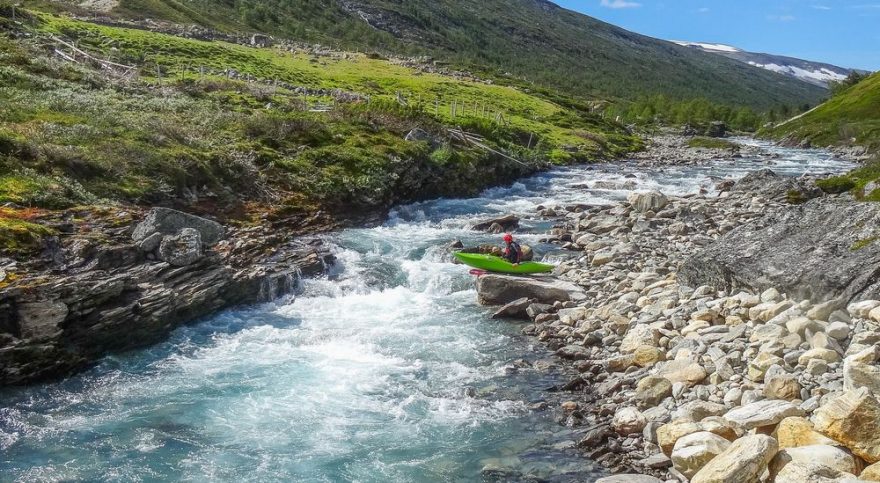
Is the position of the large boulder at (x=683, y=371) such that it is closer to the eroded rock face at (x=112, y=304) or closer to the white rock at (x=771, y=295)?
the white rock at (x=771, y=295)

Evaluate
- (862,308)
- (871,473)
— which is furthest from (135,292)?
(862,308)

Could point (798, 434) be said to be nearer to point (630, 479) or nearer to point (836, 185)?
point (630, 479)

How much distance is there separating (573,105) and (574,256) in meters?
79.4

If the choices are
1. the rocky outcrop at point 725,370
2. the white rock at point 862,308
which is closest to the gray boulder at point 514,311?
the rocky outcrop at point 725,370

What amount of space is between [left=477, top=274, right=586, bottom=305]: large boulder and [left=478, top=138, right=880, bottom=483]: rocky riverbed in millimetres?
71

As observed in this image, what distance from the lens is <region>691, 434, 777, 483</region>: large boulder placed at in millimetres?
8906

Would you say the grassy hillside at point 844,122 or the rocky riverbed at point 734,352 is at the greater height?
the grassy hillside at point 844,122

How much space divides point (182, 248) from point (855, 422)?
55.2 ft

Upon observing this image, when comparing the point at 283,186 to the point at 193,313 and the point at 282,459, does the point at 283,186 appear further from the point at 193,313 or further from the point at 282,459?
the point at 282,459

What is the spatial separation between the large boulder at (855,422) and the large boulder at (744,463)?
95cm

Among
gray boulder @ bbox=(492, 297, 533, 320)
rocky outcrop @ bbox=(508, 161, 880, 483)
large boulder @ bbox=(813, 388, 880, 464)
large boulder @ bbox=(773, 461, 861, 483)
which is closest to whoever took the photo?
large boulder @ bbox=(773, 461, 861, 483)

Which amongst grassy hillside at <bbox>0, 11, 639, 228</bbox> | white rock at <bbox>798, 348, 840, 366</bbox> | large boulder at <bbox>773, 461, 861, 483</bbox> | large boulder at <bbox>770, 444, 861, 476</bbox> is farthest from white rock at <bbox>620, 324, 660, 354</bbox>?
grassy hillside at <bbox>0, 11, 639, 228</bbox>

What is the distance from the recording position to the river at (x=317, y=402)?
1157cm

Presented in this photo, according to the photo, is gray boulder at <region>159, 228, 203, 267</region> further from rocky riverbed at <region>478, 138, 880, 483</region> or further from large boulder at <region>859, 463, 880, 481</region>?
large boulder at <region>859, 463, 880, 481</region>
